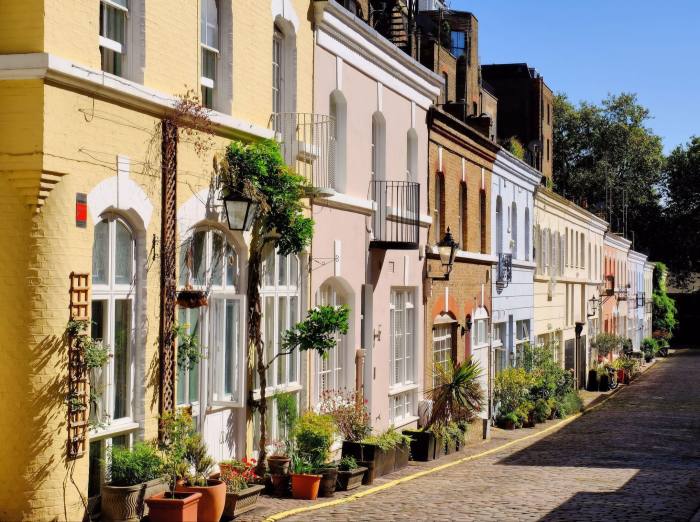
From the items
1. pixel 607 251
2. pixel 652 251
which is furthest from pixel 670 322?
pixel 607 251

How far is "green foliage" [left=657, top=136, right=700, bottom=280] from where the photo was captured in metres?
79.7

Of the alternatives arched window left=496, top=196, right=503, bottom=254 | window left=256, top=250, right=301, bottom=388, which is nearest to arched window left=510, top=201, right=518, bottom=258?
arched window left=496, top=196, right=503, bottom=254

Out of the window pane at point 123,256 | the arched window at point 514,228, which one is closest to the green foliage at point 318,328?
the window pane at point 123,256

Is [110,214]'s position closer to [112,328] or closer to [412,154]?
[112,328]

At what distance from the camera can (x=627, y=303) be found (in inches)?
2461

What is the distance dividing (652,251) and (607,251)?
28411 millimetres

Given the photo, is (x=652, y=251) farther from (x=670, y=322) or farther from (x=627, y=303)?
(x=627, y=303)

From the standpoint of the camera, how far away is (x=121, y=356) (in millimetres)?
11797

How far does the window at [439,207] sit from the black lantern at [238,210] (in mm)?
11558

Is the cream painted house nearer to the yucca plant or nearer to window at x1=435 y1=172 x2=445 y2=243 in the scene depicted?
window at x1=435 y1=172 x2=445 y2=243

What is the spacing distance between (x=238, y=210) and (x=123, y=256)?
2021 mm

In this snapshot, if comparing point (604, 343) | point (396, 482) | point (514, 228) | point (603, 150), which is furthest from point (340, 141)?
point (603, 150)

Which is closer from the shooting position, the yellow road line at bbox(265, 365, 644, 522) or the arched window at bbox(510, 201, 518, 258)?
the yellow road line at bbox(265, 365, 644, 522)

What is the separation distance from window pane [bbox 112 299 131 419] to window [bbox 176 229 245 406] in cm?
111
